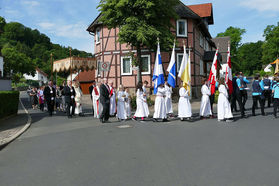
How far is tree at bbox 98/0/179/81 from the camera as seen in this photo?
59.3 ft

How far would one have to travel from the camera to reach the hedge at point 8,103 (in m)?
12.0

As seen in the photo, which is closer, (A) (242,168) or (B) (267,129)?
(A) (242,168)

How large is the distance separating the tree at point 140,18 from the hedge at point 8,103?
26.6ft

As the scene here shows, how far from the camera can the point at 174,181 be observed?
161 inches

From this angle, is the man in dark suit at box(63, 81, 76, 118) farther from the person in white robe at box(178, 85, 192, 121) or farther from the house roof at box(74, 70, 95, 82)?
the house roof at box(74, 70, 95, 82)

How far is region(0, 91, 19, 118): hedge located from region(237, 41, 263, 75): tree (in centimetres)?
9648

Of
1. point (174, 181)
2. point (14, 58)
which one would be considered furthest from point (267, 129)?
point (14, 58)

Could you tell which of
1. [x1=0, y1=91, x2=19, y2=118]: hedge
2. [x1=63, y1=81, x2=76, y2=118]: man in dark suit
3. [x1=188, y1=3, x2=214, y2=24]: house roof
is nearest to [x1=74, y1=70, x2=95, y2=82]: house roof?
[x1=188, y1=3, x2=214, y2=24]: house roof

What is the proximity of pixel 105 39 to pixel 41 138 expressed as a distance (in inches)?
698

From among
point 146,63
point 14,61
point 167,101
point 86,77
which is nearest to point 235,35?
point 86,77

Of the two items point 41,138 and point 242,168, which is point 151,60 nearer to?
point 41,138

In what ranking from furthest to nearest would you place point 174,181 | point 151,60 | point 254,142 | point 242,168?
1. point 151,60
2. point 254,142
3. point 242,168
4. point 174,181

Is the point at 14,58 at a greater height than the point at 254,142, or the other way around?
the point at 14,58

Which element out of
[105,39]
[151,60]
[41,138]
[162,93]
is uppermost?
[105,39]
